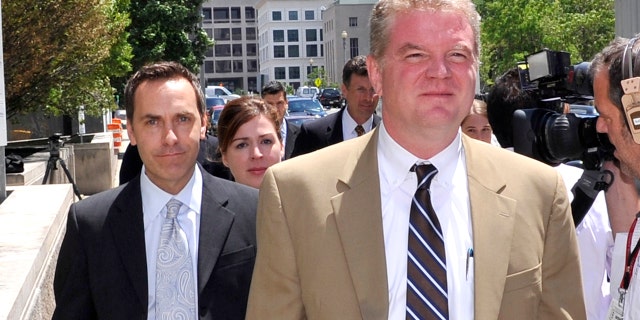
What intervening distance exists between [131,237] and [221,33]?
7491 inches

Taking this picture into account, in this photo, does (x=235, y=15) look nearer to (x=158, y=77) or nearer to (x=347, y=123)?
(x=347, y=123)

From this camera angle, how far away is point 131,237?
343cm

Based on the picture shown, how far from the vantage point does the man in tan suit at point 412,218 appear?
2.73 m

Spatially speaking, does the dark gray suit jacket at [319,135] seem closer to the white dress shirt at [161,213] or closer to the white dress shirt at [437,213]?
the white dress shirt at [161,213]

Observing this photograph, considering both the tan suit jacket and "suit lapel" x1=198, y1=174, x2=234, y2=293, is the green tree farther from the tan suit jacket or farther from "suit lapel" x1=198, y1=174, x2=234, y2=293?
the tan suit jacket

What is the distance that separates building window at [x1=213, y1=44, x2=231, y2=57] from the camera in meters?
194

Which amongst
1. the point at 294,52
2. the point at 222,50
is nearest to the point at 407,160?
the point at 294,52

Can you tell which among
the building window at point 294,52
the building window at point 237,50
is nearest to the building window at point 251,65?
the building window at point 237,50

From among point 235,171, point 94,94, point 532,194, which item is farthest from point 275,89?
point 94,94

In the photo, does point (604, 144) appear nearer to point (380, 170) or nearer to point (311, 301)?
point (380, 170)

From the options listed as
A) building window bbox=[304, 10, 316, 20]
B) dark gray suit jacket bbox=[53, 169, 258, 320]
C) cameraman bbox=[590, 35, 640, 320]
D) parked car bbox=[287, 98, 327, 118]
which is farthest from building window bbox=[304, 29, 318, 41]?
cameraman bbox=[590, 35, 640, 320]

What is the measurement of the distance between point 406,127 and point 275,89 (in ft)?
28.9

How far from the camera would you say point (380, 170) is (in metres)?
2.91

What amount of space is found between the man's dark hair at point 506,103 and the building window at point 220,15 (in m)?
186
